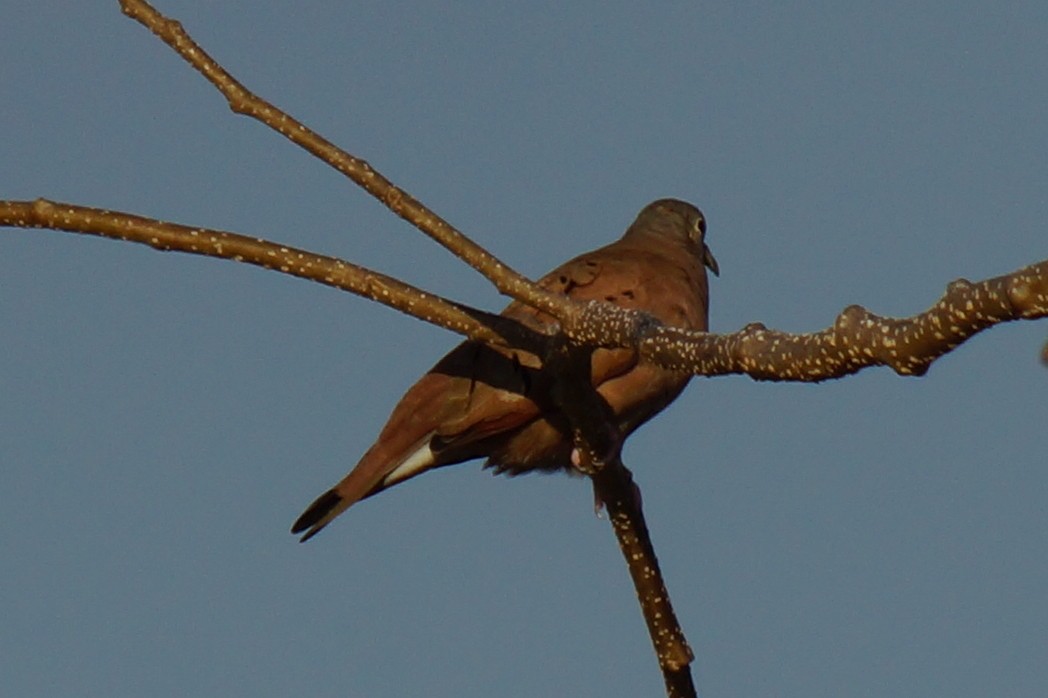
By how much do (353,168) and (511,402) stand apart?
2374 mm

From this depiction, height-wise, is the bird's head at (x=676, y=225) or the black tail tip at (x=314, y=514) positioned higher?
the bird's head at (x=676, y=225)

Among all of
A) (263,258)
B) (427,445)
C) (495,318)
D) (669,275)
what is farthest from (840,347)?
(669,275)

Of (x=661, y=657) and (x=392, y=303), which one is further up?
(x=392, y=303)

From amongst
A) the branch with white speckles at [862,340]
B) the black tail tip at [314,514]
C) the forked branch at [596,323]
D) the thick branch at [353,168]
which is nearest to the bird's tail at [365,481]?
the black tail tip at [314,514]

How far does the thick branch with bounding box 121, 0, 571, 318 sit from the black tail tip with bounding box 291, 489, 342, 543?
2.17m

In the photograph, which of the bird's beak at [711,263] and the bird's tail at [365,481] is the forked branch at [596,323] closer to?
the bird's tail at [365,481]

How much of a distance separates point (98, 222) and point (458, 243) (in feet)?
2.64

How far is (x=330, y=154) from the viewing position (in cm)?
410

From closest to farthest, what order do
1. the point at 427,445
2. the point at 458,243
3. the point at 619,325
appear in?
the point at 619,325, the point at 458,243, the point at 427,445

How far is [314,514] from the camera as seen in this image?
616cm

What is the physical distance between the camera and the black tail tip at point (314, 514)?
6.12m

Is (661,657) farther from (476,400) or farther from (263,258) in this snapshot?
(476,400)

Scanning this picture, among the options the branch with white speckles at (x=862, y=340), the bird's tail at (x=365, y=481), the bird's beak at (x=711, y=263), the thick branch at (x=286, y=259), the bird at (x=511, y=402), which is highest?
the bird's beak at (x=711, y=263)

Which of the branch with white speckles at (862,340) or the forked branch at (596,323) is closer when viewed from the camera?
the branch with white speckles at (862,340)
